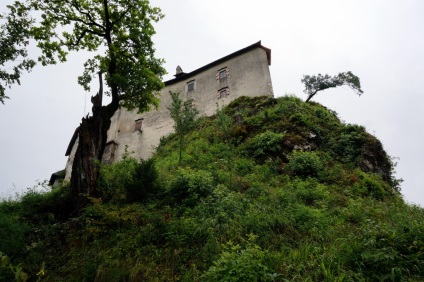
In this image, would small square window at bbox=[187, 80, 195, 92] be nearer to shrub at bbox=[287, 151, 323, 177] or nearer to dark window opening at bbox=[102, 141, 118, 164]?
dark window opening at bbox=[102, 141, 118, 164]

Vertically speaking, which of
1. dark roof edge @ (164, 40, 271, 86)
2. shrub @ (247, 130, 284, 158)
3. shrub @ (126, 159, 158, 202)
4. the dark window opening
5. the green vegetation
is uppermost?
dark roof edge @ (164, 40, 271, 86)

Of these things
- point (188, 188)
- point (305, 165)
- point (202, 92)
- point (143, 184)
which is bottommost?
point (188, 188)

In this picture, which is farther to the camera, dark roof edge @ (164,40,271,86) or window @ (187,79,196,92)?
window @ (187,79,196,92)

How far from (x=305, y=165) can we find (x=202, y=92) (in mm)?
16875

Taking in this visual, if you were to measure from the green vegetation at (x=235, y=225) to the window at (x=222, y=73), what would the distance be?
46.8 ft

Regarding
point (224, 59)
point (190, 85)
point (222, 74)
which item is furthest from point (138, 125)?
point (224, 59)

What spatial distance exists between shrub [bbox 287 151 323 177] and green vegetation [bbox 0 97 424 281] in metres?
0.05

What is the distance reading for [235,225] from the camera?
7488mm

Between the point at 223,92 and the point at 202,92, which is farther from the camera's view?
the point at 202,92

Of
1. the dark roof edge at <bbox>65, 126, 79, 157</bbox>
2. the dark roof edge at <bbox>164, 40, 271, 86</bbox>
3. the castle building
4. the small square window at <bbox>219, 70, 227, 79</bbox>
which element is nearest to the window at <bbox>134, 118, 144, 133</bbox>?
the castle building

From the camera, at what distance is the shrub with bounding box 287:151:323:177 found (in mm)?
12625

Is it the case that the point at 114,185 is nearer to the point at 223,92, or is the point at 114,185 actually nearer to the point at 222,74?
the point at 223,92

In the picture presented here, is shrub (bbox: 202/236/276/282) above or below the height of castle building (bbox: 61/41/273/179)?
below

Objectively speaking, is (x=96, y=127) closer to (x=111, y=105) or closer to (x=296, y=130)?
(x=111, y=105)
